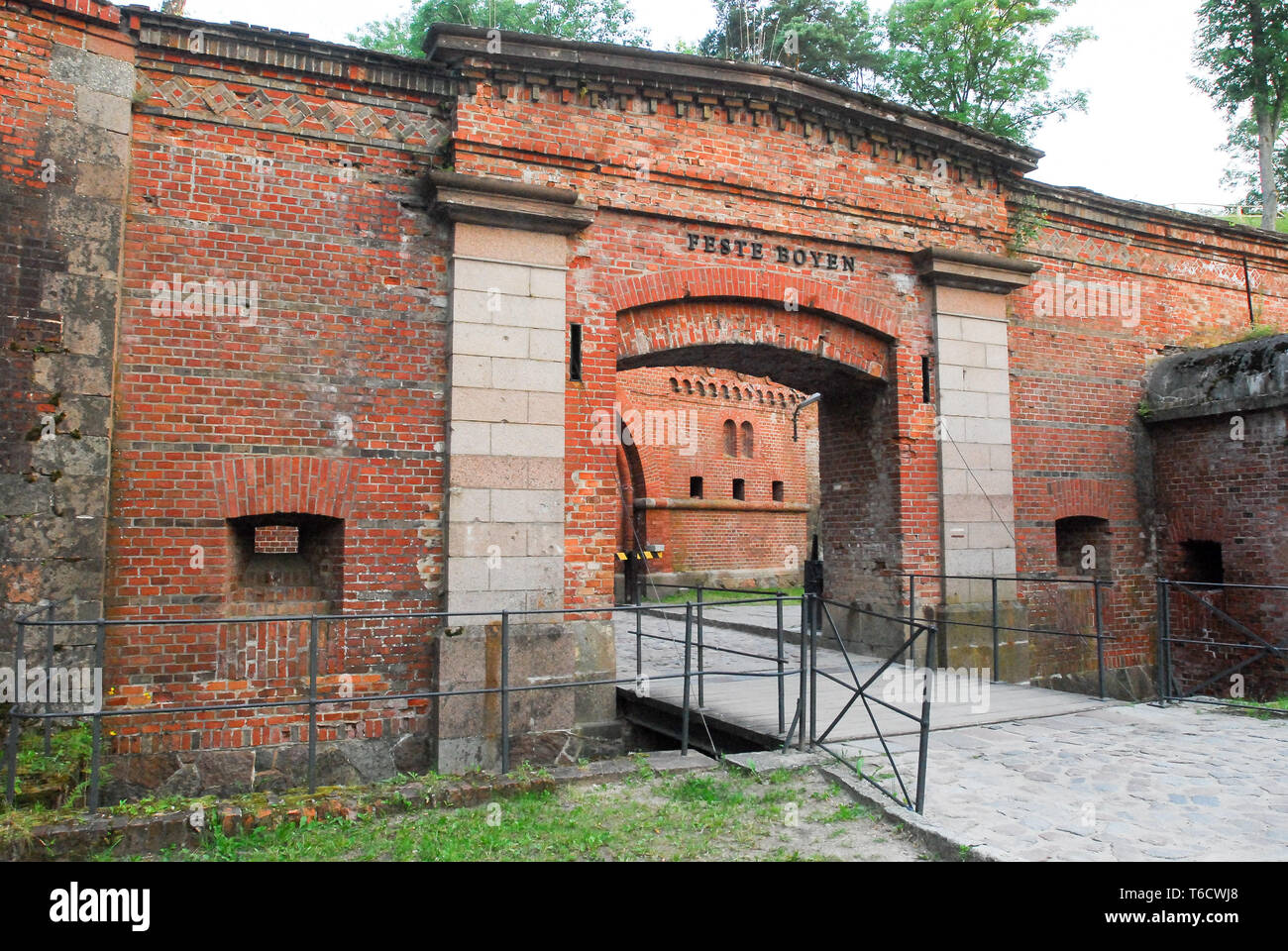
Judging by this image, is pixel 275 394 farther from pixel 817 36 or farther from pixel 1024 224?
pixel 817 36

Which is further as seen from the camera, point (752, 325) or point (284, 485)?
point (752, 325)

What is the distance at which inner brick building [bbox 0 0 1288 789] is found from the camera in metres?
6.58

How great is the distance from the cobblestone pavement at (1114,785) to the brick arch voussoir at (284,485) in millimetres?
4547

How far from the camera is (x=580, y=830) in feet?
16.4

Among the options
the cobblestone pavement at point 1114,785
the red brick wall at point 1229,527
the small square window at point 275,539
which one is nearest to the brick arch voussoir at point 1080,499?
the red brick wall at point 1229,527

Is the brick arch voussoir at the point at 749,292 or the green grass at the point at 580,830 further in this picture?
the brick arch voussoir at the point at 749,292

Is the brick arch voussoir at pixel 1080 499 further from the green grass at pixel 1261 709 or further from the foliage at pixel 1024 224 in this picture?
the green grass at pixel 1261 709

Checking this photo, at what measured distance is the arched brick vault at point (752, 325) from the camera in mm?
8547

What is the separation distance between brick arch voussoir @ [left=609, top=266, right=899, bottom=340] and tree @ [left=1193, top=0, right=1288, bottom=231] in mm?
12894

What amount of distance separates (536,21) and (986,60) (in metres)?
11.6

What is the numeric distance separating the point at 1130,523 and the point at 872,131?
5.90 meters

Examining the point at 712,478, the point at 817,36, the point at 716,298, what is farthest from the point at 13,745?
the point at 817,36

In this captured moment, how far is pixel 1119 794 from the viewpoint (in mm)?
5391

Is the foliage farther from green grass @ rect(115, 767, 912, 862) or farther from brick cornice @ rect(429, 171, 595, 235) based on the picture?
green grass @ rect(115, 767, 912, 862)
